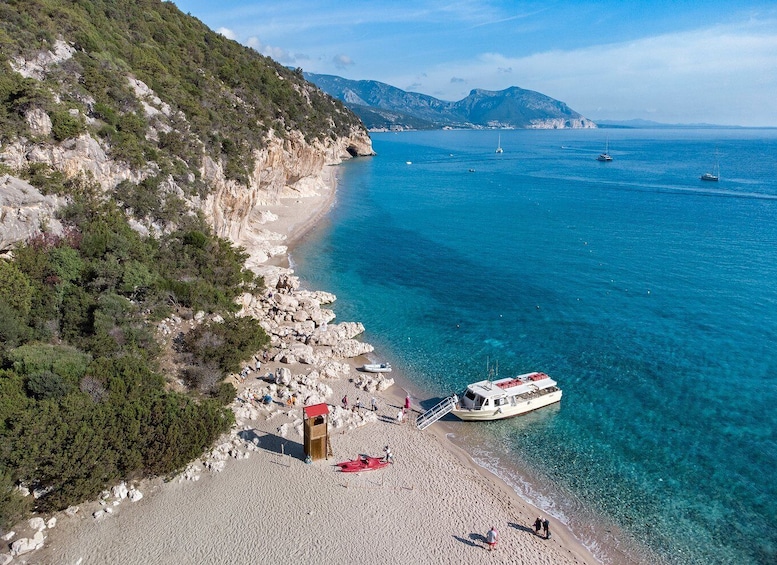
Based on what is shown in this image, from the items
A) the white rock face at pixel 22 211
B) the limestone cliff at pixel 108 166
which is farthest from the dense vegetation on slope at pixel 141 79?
the white rock face at pixel 22 211

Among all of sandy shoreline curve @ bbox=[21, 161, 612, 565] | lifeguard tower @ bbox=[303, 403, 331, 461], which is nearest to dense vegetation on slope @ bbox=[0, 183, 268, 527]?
sandy shoreline curve @ bbox=[21, 161, 612, 565]

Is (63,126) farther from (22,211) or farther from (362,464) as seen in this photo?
(362,464)

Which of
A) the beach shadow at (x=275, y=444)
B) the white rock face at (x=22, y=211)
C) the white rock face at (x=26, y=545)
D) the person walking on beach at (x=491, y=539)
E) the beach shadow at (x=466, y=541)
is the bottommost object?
the beach shadow at (x=466, y=541)

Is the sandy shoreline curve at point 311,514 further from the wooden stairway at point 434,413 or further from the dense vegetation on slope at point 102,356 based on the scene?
the dense vegetation on slope at point 102,356

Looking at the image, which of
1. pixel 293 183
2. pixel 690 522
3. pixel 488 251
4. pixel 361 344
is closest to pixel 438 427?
pixel 361 344

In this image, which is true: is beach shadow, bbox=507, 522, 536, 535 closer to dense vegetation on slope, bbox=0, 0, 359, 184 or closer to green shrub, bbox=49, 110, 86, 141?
dense vegetation on slope, bbox=0, 0, 359, 184

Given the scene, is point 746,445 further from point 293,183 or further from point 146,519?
point 293,183

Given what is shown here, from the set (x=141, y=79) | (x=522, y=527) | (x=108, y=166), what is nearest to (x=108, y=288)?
(x=108, y=166)
